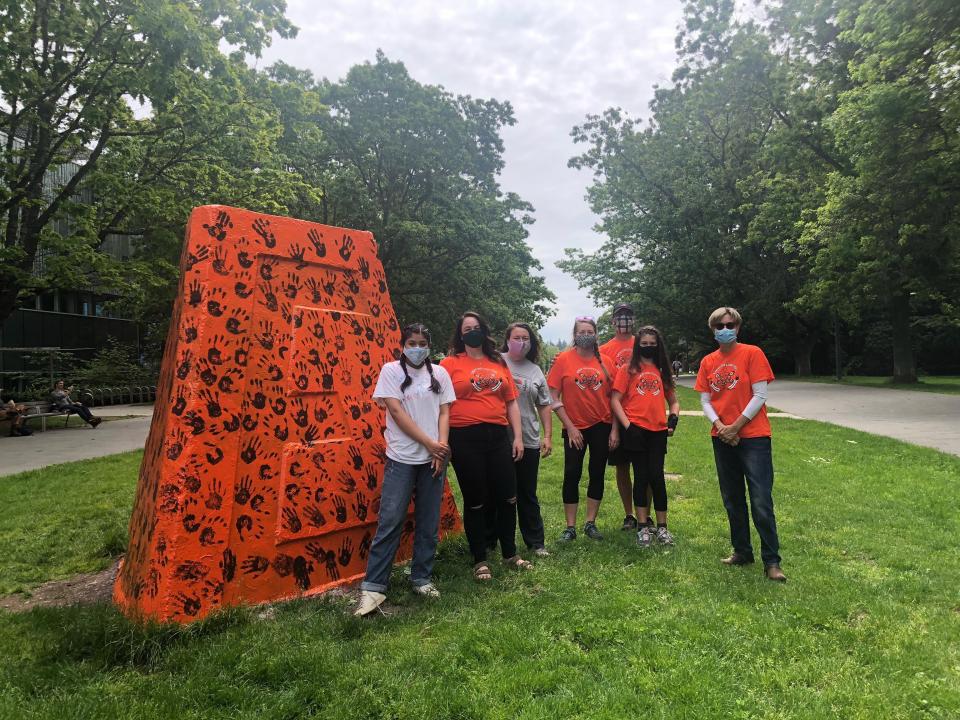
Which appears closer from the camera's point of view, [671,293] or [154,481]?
[154,481]

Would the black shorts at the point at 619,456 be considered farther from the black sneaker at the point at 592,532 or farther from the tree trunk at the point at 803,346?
the tree trunk at the point at 803,346

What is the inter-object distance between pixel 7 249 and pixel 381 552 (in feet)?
39.7

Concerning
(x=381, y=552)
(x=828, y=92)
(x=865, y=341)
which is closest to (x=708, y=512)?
(x=381, y=552)

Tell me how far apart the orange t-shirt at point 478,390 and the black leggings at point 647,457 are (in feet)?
3.98

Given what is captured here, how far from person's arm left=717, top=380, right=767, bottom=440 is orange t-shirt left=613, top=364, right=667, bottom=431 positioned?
778mm

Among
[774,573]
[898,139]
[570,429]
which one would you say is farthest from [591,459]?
[898,139]

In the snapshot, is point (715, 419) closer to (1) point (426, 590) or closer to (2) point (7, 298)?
(1) point (426, 590)

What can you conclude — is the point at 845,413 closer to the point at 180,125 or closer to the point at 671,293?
the point at 180,125

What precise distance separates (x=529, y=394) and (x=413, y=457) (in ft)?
4.58

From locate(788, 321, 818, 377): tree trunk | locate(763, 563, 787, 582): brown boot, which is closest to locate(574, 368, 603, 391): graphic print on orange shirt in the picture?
locate(763, 563, 787, 582): brown boot

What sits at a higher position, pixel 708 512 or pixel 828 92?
pixel 828 92

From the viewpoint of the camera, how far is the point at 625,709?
2.67 m

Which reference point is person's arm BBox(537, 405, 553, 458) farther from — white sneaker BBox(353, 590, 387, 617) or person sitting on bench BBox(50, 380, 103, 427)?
person sitting on bench BBox(50, 380, 103, 427)

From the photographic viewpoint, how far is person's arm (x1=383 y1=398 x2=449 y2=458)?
3891 mm
